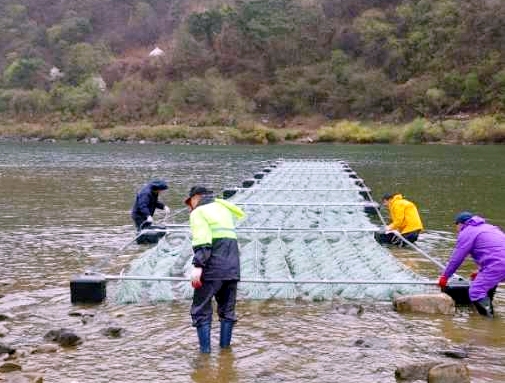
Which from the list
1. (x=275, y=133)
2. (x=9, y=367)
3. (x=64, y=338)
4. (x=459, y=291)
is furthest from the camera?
(x=275, y=133)

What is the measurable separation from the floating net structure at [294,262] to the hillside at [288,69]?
197 ft

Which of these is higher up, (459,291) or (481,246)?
(481,246)

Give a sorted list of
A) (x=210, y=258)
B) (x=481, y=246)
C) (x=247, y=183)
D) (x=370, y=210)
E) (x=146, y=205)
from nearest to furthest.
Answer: (x=210, y=258)
(x=481, y=246)
(x=146, y=205)
(x=370, y=210)
(x=247, y=183)

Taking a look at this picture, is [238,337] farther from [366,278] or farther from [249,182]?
[249,182]

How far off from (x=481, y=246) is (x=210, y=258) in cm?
360

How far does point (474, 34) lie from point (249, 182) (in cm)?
6700

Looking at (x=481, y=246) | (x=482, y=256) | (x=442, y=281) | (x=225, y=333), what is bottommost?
(x=225, y=333)

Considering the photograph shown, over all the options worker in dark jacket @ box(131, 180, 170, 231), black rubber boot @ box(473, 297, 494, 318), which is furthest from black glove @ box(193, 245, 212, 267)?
worker in dark jacket @ box(131, 180, 170, 231)

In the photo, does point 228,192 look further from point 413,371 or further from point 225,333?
point 413,371

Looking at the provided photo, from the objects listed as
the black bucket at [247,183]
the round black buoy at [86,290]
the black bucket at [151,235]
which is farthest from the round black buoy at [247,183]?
the round black buoy at [86,290]

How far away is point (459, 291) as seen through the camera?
8.70 m

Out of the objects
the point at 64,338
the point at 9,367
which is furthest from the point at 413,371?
the point at 9,367

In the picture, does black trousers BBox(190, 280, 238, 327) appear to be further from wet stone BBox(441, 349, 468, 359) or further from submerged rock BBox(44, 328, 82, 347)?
wet stone BBox(441, 349, 468, 359)

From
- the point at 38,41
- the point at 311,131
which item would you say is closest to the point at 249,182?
the point at 311,131
